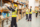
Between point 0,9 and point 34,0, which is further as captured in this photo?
point 34,0

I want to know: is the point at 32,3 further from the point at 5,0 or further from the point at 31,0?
the point at 5,0

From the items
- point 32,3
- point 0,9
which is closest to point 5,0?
point 0,9

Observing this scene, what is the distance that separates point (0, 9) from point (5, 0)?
1611 millimetres

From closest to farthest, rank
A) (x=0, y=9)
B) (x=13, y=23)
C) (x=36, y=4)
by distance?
(x=0, y=9), (x=13, y=23), (x=36, y=4)

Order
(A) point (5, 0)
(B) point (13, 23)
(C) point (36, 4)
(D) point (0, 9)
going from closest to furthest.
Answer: (D) point (0, 9), (B) point (13, 23), (A) point (5, 0), (C) point (36, 4)

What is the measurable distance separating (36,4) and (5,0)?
13.6 meters

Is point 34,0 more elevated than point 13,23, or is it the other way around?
point 34,0

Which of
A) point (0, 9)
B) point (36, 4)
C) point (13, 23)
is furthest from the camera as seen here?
point (36, 4)

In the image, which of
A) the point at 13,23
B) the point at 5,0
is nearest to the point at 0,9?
the point at 13,23

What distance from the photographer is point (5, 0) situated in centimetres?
507

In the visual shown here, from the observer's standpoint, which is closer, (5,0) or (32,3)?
(5,0)

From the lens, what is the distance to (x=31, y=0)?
58.4 feet

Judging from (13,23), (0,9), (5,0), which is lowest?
(13,23)

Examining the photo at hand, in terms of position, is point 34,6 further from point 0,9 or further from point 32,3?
point 0,9
